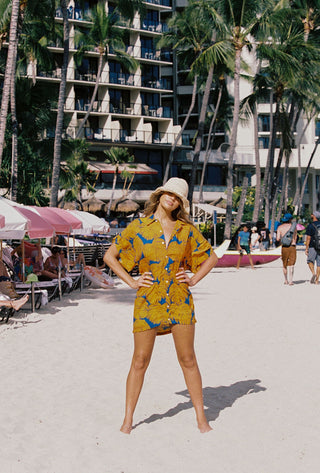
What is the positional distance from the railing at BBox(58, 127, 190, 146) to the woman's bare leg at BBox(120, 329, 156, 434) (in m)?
48.5

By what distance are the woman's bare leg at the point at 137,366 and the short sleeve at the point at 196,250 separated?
589 millimetres

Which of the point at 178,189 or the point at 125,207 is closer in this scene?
the point at 178,189

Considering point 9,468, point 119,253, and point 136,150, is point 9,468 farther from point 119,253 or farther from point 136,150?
point 136,150

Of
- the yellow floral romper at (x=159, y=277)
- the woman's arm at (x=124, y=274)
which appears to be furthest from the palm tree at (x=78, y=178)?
the yellow floral romper at (x=159, y=277)

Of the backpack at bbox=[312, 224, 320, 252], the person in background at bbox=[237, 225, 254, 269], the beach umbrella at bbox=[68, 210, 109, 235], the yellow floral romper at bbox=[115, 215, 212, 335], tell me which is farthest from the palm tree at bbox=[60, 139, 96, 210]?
the yellow floral romper at bbox=[115, 215, 212, 335]

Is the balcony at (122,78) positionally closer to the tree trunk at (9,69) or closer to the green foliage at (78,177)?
the green foliage at (78,177)

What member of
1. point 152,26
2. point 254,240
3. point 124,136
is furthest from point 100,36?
point 254,240

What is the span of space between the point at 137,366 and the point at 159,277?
68cm

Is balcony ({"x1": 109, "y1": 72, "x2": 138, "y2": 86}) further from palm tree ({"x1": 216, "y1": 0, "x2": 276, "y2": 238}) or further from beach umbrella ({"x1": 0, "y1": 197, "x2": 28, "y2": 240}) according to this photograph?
beach umbrella ({"x1": 0, "y1": 197, "x2": 28, "y2": 240})

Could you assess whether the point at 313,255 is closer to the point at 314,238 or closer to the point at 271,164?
the point at 314,238

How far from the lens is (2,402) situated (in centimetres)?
634

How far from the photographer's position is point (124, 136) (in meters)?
56.3

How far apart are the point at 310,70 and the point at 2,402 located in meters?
39.7

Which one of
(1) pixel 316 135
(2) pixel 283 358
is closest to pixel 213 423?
(2) pixel 283 358
